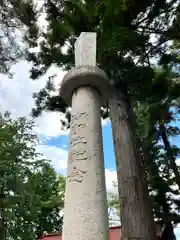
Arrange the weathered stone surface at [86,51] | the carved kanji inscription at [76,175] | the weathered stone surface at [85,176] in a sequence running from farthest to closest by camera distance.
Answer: the weathered stone surface at [86,51] → the carved kanji inscription at [76,175] → the weathered stone surface at [85,176]

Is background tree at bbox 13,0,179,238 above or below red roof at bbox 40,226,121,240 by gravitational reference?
above

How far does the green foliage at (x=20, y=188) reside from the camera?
28.5 ft

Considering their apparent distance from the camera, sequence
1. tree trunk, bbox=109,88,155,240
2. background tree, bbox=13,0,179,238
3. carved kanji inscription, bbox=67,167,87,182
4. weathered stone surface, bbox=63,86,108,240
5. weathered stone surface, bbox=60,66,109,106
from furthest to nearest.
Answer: background tree, bbox=13,0,179,238 → tree trunk, bbox=109,88,155,240 → weathered stone surface, bbox=60,66,109,106 → carved kanji inscription, bbox=67,167,87,182 → weathered stone surface, bbox=63,86,108,240

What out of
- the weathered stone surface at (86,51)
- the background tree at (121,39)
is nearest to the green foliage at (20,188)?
the background tree at (121,39)

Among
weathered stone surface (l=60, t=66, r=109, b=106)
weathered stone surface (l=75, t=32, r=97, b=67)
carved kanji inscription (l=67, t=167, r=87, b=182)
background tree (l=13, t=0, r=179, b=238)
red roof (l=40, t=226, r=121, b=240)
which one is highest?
background tree (l=13, t=0, r=179, b=238)

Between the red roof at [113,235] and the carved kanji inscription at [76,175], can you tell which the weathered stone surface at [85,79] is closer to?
the carved kanji inscription at [76,175]

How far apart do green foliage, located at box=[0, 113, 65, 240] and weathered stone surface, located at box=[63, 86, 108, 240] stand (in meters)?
6.40

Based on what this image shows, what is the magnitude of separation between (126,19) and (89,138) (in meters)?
4.51

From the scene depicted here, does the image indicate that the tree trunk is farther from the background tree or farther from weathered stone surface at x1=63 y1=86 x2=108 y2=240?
weathered stone surface at x1=63 y1=86 x2=108 y2=240

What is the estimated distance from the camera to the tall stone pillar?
167cm

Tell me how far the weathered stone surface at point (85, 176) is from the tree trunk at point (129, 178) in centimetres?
219

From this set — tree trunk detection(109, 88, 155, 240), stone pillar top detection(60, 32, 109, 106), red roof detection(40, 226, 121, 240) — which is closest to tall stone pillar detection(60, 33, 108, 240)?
stone pillar top detection(60, 32, 109, 106)

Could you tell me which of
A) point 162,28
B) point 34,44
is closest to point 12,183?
point 34,44

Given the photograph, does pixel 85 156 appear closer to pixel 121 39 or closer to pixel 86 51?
pixel 86 51
